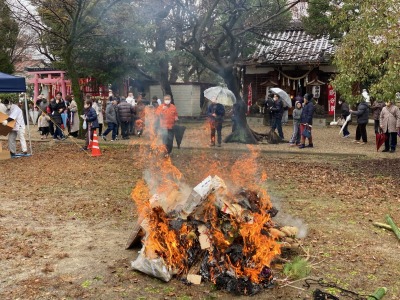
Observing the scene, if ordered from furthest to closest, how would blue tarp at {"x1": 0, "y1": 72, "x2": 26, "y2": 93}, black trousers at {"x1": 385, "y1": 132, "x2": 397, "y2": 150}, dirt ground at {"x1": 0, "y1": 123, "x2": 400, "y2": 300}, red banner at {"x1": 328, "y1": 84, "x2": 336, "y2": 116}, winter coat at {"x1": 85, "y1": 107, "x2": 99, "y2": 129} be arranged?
red banner at {"x1": 328, "y1": 84, "x2": 336, "y2": 116} < winter coat at {"x1": 85, "y1": 107, "x2": 99, "y2": 129} < black trousers at {"x1": 385, "y1": 132, "x2": 397, "y2": 150} < blue tarp at {"x1": 0, "y1": 72, "x2": 26, "y2": 93} < dirt ground at {"x1": 0, "y1": 123, "x2": 400, "y2": 300}

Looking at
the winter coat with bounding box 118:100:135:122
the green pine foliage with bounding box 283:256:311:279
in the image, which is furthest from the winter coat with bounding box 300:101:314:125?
the green pine foliage with bounding box 283:256:311:279

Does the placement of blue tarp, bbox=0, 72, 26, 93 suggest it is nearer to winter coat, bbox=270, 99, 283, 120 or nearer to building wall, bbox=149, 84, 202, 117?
winter coat, bbox=270, 99, 283, 120

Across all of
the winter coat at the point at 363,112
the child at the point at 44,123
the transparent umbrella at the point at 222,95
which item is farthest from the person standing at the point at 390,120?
the child at the point at 44,123

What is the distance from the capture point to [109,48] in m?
21.7

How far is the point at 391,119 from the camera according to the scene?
14.3 metres

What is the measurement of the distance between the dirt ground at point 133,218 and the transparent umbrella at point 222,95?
1823 millimetres

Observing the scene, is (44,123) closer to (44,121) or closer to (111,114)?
(44,121)

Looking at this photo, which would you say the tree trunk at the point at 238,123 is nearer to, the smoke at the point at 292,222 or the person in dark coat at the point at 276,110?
the person in dark coat at the point at 276,110

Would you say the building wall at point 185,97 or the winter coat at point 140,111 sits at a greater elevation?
the building wall at point 185,97

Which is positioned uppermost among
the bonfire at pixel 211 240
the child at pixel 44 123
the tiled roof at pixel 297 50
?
the tiled roof at pixel 297 50

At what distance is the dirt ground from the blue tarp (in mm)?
2135

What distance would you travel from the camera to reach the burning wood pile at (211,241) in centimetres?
507

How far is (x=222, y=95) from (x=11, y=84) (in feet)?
22.3

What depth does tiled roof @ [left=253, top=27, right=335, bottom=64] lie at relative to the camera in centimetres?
2561
